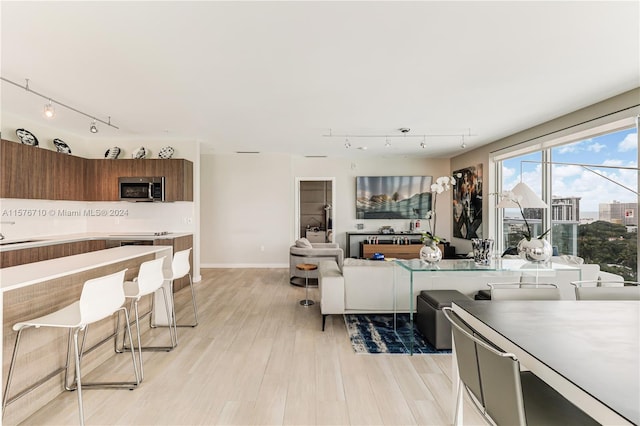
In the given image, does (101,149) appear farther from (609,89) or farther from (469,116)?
(609,89)

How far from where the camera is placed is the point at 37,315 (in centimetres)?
217

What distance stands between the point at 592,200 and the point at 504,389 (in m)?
4.14

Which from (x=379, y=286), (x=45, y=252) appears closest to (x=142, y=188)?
(x=45, y=252)

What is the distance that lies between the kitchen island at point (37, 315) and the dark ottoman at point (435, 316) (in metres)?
2.99

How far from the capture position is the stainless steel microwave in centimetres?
548

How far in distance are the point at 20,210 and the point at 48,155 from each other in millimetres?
918

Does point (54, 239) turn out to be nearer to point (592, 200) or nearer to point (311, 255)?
point (311, 255)

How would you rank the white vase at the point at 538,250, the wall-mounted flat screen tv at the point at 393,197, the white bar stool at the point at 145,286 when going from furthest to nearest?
the wall-mounted flat screen tv at the point at 393,197, the white vase at the point at 538,250, the white bar stool at the point at 145,286

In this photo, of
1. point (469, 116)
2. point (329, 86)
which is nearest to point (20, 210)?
point (329, 86)

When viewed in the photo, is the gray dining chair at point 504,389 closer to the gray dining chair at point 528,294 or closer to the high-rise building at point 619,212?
the gray dining chair at point 528,294

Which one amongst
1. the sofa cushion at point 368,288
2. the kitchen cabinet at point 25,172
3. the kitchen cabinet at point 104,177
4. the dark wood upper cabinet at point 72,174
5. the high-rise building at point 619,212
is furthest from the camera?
the kitchen cabinet at point 104,177

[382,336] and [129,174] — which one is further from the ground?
[129,174]

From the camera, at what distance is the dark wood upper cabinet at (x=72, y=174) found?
4.23 metres

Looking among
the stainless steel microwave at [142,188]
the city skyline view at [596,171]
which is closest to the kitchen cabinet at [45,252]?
the stainless steel microwave at [142,188]
